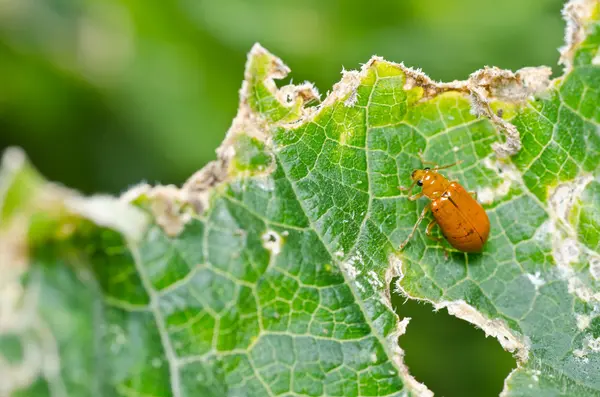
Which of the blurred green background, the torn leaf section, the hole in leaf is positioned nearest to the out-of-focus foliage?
the blurred green background

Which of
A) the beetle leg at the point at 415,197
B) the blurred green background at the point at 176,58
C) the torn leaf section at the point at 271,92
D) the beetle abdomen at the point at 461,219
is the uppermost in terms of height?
the blurred green background at the point at 176,58

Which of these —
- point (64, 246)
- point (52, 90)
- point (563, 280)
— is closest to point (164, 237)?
point (64, 246)

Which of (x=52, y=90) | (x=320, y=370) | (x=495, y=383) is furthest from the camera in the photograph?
(x=52, y=90)

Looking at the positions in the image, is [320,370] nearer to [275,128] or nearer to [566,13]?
[275,128]

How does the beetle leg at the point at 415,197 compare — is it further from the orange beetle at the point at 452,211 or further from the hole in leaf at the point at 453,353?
the hole in leaf at the point at 453,353

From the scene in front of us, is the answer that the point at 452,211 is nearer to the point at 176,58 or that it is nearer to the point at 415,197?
the point at 415,197

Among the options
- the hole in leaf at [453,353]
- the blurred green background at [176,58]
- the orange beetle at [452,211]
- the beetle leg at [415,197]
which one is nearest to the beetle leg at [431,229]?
the orange beetle at [452,211]
